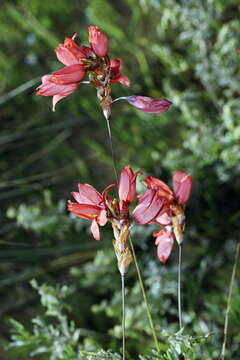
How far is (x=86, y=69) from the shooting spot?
0.63 metres

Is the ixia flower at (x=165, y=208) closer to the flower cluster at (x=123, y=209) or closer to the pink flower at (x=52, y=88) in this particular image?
the flower cluster at (x=123, y=209)

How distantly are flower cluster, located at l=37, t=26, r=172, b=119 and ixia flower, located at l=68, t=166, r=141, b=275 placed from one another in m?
0.10

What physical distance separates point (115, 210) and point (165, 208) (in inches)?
3.1

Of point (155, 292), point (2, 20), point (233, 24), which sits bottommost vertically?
point (155, 292)

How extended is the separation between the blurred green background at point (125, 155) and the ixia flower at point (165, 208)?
28cm

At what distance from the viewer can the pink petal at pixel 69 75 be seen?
2.02 feet

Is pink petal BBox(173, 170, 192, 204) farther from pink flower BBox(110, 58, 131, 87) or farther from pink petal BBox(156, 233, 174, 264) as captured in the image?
pink flower BBox(110, 58, 131, 87)

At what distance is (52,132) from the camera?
4.91ft

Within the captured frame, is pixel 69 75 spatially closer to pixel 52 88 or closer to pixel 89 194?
pixel 52 88

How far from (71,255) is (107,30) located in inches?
26.8

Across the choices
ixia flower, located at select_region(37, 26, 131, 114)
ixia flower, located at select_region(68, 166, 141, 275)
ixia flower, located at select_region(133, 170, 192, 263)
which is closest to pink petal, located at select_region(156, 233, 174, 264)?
ixia flower, located at select_region(133, 170, 192, 263)

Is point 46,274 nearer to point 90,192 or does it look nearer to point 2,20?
point 90,192

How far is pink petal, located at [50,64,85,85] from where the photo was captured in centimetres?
62

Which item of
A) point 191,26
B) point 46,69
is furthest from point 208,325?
point 46,69
